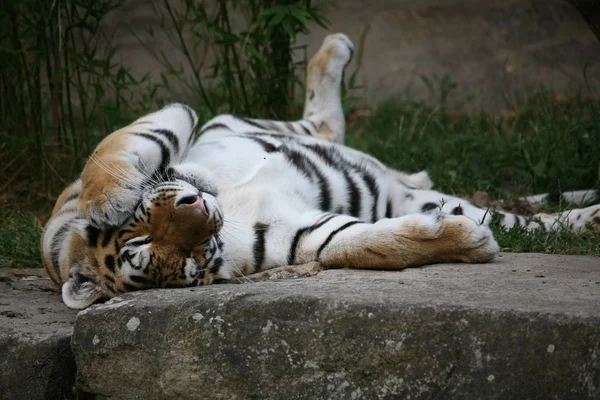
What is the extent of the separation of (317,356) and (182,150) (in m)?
1.39

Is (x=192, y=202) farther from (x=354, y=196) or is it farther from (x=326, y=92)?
(x=326, y=92)

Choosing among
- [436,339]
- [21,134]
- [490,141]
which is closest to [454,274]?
[436,339]

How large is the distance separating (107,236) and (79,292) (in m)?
0.21

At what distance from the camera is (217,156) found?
11.8 feet

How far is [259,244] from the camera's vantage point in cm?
328

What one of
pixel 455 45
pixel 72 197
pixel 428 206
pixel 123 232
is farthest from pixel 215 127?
pixel 455 45

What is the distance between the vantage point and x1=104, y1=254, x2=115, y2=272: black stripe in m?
2.99

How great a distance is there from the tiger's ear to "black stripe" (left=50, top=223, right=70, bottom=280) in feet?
0.84

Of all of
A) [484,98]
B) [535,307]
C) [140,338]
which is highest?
[535,307]

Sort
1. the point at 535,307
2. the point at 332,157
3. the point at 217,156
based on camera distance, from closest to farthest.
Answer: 1. the point at 535,307
2. the point at 217,156
3. the point at 332,157

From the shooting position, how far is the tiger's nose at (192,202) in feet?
9.27

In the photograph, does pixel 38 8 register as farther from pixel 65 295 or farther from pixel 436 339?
pixel 436 339

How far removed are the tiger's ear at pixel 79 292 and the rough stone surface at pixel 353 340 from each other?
0.34 meters

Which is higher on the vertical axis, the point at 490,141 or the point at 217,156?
the point at 217,156
